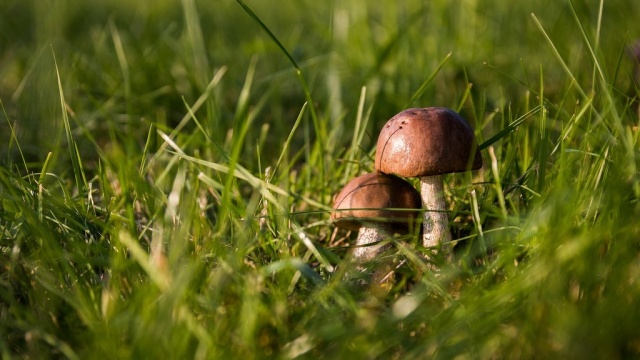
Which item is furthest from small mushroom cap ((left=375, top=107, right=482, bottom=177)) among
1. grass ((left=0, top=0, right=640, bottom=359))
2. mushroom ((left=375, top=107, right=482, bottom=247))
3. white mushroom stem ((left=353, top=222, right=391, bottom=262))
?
white mushroom stem ((left=353, top=222, right=391, bottom=262))

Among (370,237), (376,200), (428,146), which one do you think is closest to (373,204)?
(376,200)

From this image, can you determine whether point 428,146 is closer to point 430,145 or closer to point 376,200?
point 430,145

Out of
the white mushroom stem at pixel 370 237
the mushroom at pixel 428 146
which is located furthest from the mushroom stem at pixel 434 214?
the white mushroom stem at pixel 370 237

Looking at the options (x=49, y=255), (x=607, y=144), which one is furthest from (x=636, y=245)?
(x=49, y=255)

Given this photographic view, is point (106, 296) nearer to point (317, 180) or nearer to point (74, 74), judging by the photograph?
point (317, 180)

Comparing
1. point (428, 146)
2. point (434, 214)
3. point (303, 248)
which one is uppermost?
point (428, 146)

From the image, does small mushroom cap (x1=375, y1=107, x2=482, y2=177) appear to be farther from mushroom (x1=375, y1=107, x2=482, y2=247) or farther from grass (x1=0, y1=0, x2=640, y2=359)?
grass (x1=0, y1=0, x2=640, y2=359)

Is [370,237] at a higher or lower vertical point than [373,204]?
lower

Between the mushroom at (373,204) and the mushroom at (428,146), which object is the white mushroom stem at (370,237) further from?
the mushroom at (428,146)
